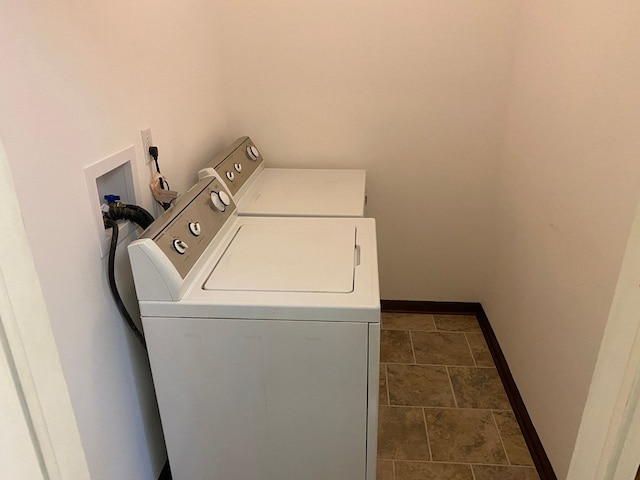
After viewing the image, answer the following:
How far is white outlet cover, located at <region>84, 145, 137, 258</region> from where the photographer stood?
3.99 feet

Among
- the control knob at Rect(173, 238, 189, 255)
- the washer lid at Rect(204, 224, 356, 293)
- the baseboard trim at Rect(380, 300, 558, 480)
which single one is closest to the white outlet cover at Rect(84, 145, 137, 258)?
the control knob at Rect(173, 238, 189, 255)

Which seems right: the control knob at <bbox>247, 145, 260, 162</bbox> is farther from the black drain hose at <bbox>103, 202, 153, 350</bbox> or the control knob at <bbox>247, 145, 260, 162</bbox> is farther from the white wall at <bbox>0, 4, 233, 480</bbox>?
the black drain hose at <bbox>103, 202, 153, 350</bbox>

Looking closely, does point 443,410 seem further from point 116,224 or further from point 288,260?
point 116,224

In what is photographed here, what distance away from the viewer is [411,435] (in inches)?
78.3

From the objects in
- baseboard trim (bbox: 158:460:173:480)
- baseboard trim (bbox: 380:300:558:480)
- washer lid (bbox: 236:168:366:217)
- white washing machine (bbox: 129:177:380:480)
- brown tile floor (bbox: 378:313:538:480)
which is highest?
washer lid (bbox: 236:168:366:217)

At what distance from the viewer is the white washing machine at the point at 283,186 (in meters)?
1.92

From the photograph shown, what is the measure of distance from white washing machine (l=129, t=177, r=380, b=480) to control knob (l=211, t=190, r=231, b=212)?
0.22 ft

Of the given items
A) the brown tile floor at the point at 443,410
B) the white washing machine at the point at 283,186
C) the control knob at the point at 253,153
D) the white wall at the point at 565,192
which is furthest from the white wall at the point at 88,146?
the white wall at the point at 565,192

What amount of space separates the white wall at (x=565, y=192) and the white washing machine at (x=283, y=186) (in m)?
0.68

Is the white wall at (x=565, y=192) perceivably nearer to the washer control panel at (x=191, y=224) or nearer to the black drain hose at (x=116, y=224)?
the washer control panel at (x=191, y=224)

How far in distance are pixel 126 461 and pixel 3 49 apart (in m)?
1.09

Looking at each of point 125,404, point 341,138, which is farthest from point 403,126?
point 125,404

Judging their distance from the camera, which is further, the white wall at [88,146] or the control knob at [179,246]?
the control knob at [179,246]

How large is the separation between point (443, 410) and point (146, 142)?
61.2 inches
